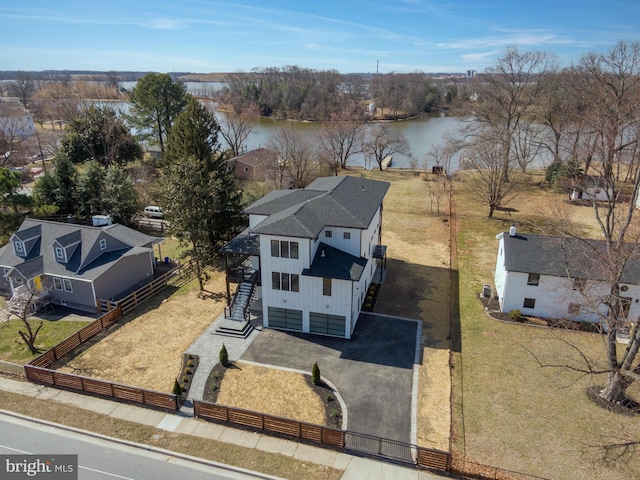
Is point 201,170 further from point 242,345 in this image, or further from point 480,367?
point 480,367

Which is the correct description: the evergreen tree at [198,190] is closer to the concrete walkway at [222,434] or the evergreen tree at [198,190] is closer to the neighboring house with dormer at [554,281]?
the concrete walkway at [222,434]

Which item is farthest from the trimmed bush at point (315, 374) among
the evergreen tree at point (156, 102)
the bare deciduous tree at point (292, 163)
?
the evergreen tree at point (156, 102)

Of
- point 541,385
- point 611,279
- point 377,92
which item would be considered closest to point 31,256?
point 541,385

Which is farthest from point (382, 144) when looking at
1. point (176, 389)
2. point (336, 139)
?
point (176, 389)

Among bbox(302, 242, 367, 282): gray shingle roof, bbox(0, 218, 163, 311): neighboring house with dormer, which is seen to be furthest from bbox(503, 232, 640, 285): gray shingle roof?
bbox(0, 218, 163, 311): neighboring house with dormer

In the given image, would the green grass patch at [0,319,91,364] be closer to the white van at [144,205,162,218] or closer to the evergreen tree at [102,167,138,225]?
the evergreen tree at [102,167,138,225]

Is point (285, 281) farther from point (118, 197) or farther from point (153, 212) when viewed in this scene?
A: point (153, 212)
